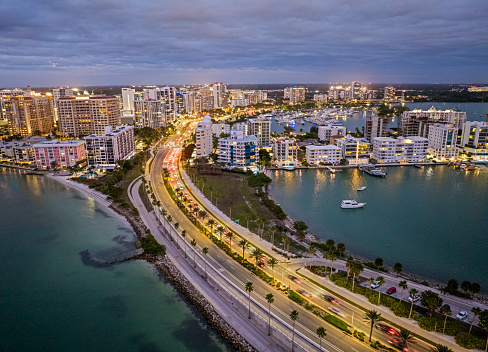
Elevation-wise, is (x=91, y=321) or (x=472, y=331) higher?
(x=472, y=331)

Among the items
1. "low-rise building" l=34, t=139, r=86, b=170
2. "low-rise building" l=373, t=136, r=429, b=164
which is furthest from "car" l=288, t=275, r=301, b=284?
"low-rise building" l=34, t=139, r=86, b=170

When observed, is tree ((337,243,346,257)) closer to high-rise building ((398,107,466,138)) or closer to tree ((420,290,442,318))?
tree ((420,290,442,318))

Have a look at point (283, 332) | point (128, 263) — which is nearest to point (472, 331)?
point (283, 332)

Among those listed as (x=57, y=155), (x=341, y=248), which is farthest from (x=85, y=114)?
(x=341, y=248)

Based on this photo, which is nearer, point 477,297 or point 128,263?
point 477,297

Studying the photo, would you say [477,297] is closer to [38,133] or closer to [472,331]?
[472,331]

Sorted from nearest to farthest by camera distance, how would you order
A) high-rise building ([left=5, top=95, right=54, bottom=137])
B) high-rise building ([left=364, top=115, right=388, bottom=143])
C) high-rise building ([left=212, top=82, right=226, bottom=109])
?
high-rise building ([left=364, top=115, right=388, bottom=143]) → high-rise building ([left=5, top=95, right=54, bottom=137]) → high-rise building ([left=212, top=82, right=226, bottom=109])

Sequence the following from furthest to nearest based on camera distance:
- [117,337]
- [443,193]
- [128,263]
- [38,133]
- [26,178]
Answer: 1. [38,133]
2. [26,178]
3. [443,193]
4. [128,263]
5. [117,337]

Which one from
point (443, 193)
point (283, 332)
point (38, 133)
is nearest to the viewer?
point (283, 332)
